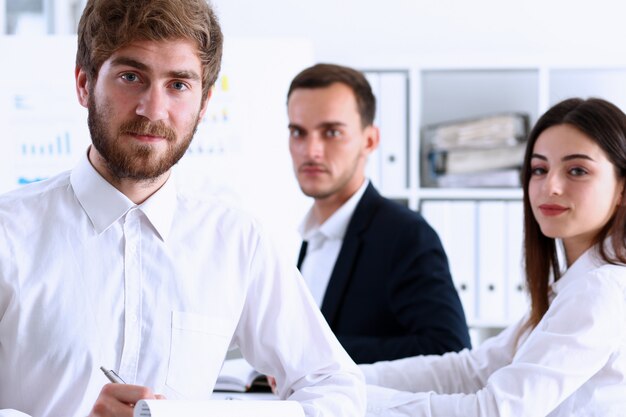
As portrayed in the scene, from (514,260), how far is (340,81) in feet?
4.20

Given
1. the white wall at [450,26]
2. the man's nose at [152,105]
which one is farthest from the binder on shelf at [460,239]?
the man's nose at [152,105]

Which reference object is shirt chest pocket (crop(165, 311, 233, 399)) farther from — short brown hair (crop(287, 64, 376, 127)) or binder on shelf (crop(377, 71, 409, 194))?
binder on shelf (crop(377, 71, 409, 194))

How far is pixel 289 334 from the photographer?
1576 millimetres

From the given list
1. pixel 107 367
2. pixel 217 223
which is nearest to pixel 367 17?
Answer: pixel 217 223

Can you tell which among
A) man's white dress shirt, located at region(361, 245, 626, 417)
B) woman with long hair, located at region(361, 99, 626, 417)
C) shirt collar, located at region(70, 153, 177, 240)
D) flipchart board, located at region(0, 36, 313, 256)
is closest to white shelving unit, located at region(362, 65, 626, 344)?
flipchart board, located at region(0, 36, 313, 256)

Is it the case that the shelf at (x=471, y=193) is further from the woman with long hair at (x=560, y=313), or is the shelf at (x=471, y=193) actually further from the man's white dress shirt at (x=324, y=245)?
the woman with long hair at (x=560, y=313)

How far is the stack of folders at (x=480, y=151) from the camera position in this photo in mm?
3668

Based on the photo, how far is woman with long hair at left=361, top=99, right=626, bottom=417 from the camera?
173 centimetres

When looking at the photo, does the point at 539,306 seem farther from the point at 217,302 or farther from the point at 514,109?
the point at 514,109

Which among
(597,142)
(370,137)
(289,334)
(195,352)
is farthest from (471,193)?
(195,352)

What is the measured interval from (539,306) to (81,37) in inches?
45.7

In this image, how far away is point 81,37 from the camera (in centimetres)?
154

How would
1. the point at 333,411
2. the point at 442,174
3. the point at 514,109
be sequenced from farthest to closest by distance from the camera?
the point at 514,109
the point at 442,174
the point at 333,411

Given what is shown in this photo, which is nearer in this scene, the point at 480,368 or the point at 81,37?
the point at 81,37
